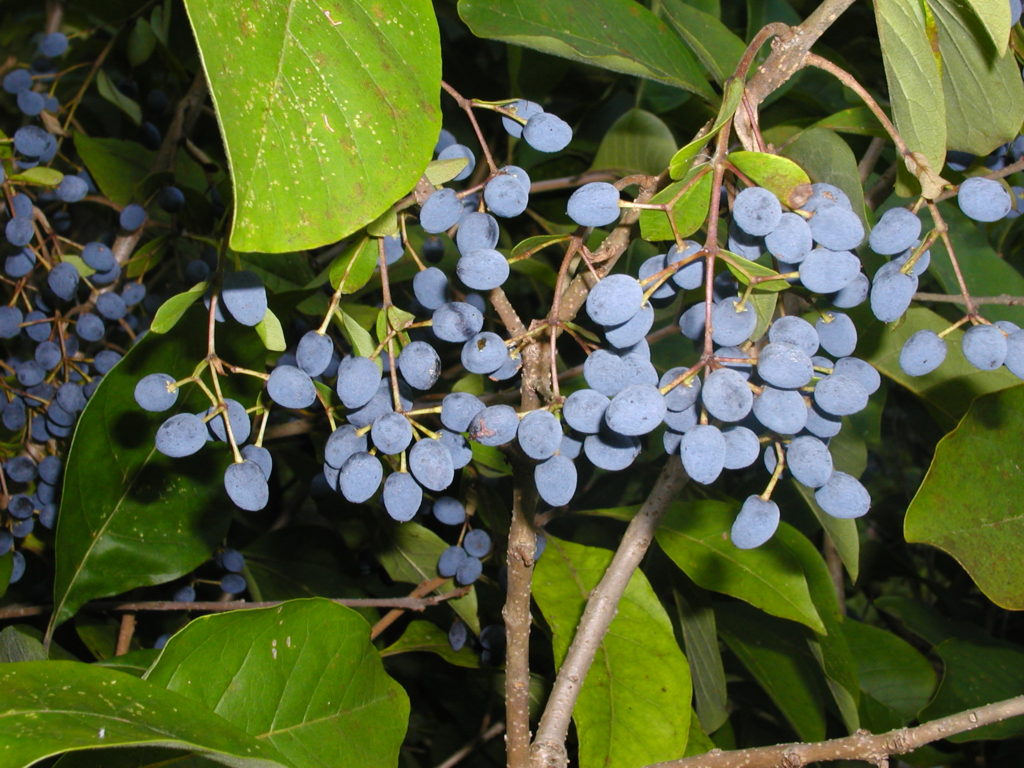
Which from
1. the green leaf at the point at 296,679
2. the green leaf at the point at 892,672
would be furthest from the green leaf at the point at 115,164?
the green leaf at the point at 892,672

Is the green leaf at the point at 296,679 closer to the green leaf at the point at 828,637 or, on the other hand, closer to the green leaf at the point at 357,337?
the green leaf at the point at 357,337

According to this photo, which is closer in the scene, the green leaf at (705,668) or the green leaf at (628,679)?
the green leaf at (628,679)

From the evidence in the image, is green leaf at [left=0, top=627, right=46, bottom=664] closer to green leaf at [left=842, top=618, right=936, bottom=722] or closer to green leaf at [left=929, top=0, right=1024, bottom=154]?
green leaf at [left=929, top=0, right=1024, bottom=154]

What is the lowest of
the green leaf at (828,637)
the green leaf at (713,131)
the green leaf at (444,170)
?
the green leaf at (828,637)

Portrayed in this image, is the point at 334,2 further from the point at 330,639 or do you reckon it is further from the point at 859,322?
the point at 859,322

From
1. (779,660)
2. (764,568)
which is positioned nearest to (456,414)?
(764,568)

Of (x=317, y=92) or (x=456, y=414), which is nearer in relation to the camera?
(x=317, y=92)
